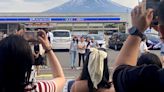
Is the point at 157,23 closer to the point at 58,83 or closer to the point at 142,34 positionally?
the point at 142,34

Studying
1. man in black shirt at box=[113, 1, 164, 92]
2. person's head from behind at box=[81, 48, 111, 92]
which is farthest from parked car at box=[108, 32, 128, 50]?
man in black shirt at box=[113, 1, 164, 92]

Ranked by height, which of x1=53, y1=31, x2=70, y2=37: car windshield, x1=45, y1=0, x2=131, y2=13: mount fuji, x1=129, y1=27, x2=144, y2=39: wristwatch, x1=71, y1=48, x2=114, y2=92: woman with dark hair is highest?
x1=45, y1=0, x2=131, y2=13: mount fuji

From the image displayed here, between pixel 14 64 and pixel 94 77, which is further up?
pixel 14 64

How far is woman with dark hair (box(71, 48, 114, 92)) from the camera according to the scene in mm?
4215

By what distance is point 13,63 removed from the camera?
2.77 m

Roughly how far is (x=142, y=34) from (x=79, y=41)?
53.0ft

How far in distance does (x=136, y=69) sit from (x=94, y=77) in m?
2.02

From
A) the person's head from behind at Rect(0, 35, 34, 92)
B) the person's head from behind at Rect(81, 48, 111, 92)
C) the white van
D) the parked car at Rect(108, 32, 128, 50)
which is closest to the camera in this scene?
the person's head from behind at Rect(0, 35, 34, 92)

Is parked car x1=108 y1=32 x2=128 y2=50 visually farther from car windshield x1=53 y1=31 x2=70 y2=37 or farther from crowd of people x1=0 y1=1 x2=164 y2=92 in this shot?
crowd of people x1=0 y1=1 x2=164 y2=92

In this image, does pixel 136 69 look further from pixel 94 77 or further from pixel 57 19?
pixel 57 19

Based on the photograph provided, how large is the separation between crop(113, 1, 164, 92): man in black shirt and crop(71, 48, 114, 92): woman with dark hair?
173cm

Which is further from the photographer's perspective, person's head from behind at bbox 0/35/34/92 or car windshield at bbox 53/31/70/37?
car windshield at bbox 53/31/70/37

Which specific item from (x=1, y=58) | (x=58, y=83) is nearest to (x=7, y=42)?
(x=1, y=58)

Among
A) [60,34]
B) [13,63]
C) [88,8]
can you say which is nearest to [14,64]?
[13,63]
